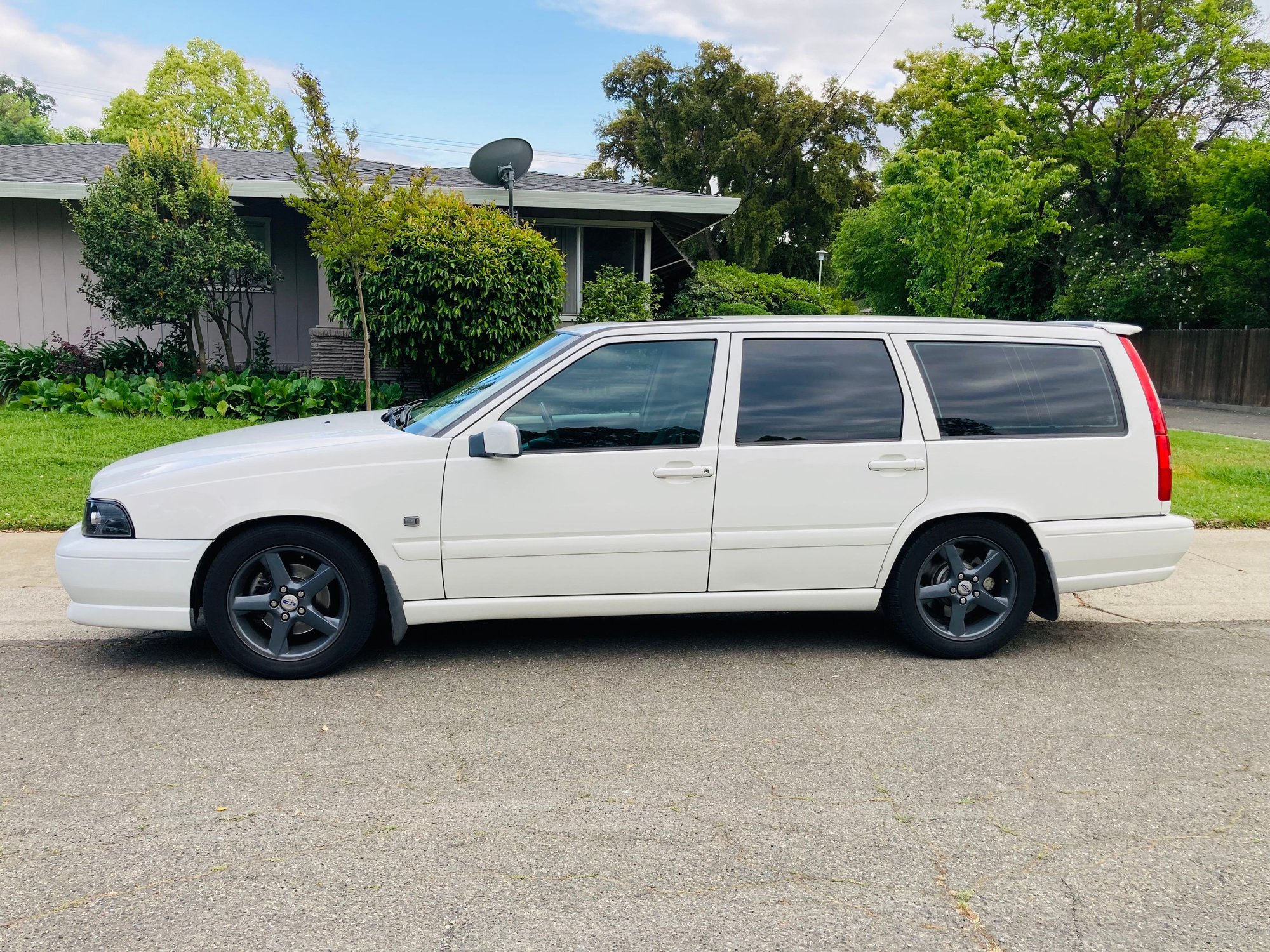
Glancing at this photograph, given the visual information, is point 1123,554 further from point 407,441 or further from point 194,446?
point 194,446

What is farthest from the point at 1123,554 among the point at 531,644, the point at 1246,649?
the point at 531,644

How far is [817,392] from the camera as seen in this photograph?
489cm

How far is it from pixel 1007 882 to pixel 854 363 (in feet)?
8.99

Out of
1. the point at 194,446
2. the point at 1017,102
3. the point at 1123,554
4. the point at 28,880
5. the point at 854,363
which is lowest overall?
the point at 28,880

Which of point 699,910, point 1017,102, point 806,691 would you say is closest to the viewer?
point 699,910

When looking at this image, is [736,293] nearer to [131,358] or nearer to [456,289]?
[456,289]

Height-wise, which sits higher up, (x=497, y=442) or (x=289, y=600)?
(x=497, y=442)

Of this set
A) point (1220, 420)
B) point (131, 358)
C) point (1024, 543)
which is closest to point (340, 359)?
point (131, 358)

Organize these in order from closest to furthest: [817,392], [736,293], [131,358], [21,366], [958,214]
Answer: [817,392] < [21,366] < [131,358] < [958,214] < [736,293]

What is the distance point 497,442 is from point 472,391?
787 mm

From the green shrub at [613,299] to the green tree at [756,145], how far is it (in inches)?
1255

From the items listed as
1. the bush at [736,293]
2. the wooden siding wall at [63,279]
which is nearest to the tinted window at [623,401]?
the wooden siding wall at [63,279]

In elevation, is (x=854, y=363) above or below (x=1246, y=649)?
above

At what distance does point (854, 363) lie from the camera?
16.3 ft
